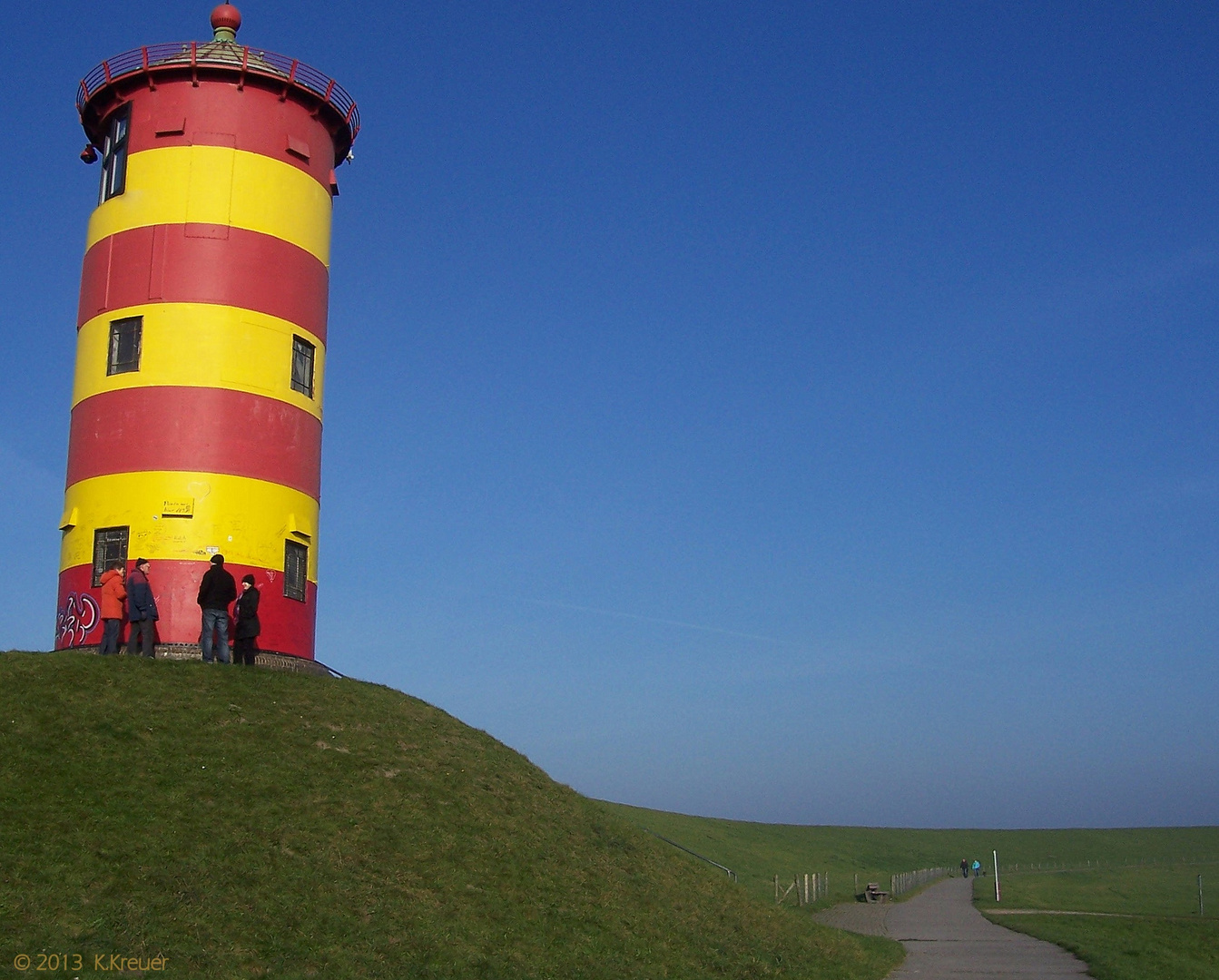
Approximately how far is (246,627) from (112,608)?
2817 mm

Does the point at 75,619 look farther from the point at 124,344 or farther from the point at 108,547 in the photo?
the point at 124,344

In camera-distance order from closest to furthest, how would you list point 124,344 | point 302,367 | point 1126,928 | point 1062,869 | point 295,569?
point 124,344, point 295,569, point 302,367, point 1126,928, point 1062,869

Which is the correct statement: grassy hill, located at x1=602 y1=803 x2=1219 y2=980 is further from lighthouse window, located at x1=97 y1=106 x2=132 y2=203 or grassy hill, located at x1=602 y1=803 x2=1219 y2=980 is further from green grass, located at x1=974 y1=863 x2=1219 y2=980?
lighthouse window, located at x1=97 y1=106 x2=132 y2=203

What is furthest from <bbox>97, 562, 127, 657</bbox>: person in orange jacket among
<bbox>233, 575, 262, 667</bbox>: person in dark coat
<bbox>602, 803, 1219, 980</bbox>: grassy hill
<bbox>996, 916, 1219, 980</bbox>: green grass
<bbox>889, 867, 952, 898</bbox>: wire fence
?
<bbox>889, 867, 952, 898</bbox>: wire fence

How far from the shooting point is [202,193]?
27.6 metres

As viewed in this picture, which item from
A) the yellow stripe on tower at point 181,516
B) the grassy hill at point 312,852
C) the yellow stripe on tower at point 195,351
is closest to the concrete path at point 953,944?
the grassy hill at point 312,852

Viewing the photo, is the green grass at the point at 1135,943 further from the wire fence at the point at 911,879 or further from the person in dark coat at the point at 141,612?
the person in dark coat at the point at 141,612

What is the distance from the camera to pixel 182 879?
15.2 meters

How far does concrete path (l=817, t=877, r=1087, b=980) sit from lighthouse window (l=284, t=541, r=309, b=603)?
15.7m

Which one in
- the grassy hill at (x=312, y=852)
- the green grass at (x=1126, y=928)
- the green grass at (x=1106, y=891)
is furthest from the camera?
the green grass at (x=1106, y=891)

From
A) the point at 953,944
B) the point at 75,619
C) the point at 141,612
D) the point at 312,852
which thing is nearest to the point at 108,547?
the point at 75,619

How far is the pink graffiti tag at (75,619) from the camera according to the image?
84.6 ft

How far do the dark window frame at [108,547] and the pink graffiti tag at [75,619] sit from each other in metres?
0.51

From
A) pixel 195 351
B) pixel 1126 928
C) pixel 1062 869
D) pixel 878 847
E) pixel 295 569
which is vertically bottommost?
pixel 1062 869
